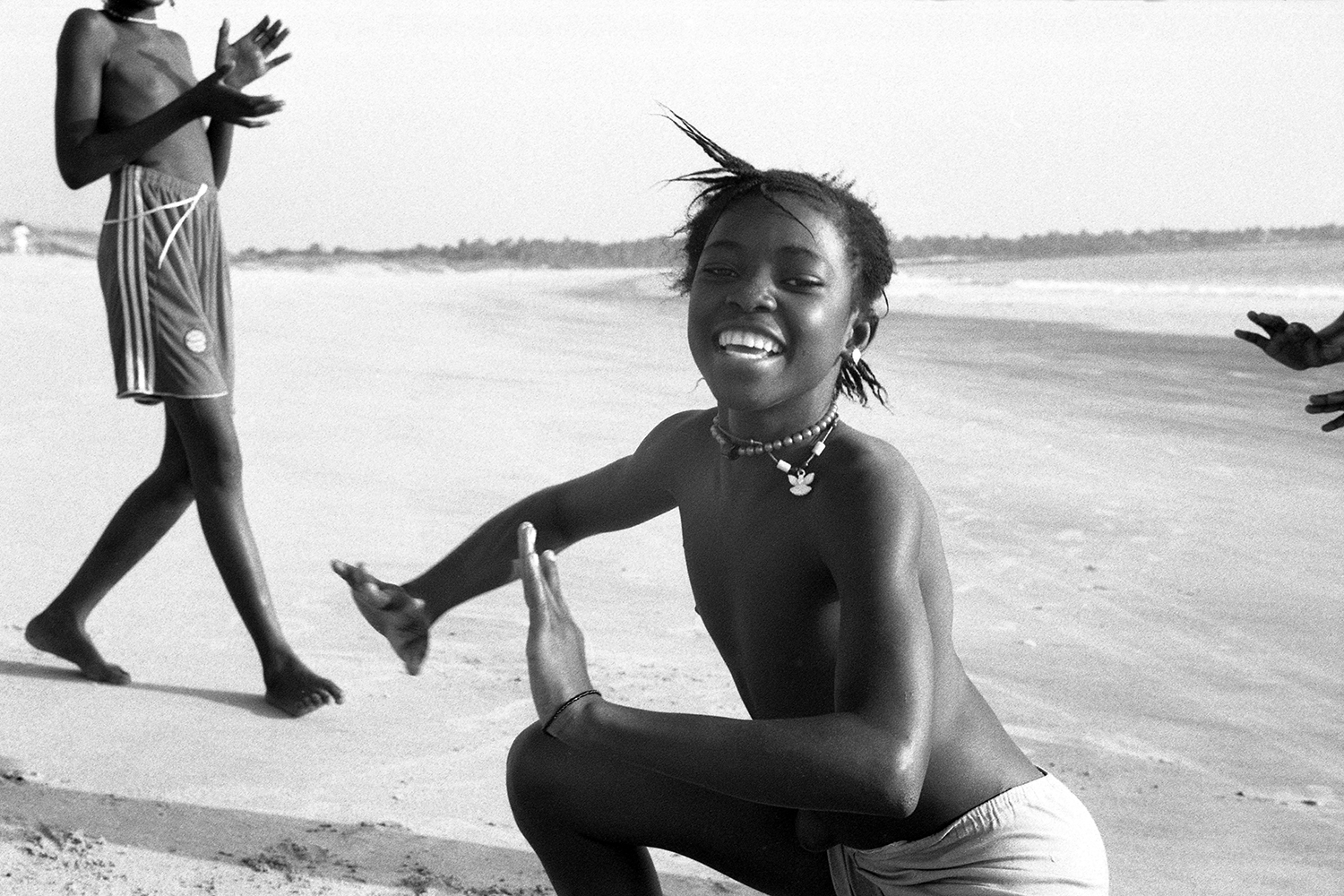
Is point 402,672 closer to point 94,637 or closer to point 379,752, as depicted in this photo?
point 379,752

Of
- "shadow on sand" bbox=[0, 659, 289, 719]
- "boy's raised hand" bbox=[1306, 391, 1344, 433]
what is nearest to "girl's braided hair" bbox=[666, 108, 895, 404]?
"boy's raised hand" bbox=[1306, 391, 1344, 433]

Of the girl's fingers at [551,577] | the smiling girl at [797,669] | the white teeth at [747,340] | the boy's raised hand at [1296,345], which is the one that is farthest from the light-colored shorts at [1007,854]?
the boy's raised hand at [1296,345]

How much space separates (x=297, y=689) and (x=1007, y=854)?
215cm

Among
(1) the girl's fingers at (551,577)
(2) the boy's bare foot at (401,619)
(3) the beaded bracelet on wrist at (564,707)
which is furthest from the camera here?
(2) the boy's bare foot at (401,619)

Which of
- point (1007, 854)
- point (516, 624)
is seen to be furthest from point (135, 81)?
point (1007, 854)

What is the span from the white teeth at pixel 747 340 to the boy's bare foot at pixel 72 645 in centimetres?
241

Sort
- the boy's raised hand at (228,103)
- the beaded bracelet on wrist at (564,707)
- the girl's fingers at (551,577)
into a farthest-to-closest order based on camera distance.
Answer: the boy's raised hand at (228,103), the girl's fingers at (551,577), the beaded bracelet on wrist at (564,707)

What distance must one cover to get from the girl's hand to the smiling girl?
6.50ft

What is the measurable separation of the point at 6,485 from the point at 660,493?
4.33 meters

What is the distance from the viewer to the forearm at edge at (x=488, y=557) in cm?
243

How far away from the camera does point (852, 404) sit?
31.0ft

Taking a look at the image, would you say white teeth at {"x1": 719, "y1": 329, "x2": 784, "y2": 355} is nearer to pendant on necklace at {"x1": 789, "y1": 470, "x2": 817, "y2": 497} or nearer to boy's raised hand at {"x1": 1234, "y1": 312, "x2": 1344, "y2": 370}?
pendant on necklace at {"x1": 789, "y1": 470, "x2": 817, "y2": 497}

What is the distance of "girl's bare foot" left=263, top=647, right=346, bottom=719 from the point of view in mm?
3623

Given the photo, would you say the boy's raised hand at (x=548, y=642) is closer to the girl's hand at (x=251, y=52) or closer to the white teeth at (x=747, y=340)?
the white teeth at (x=747, y=340)
